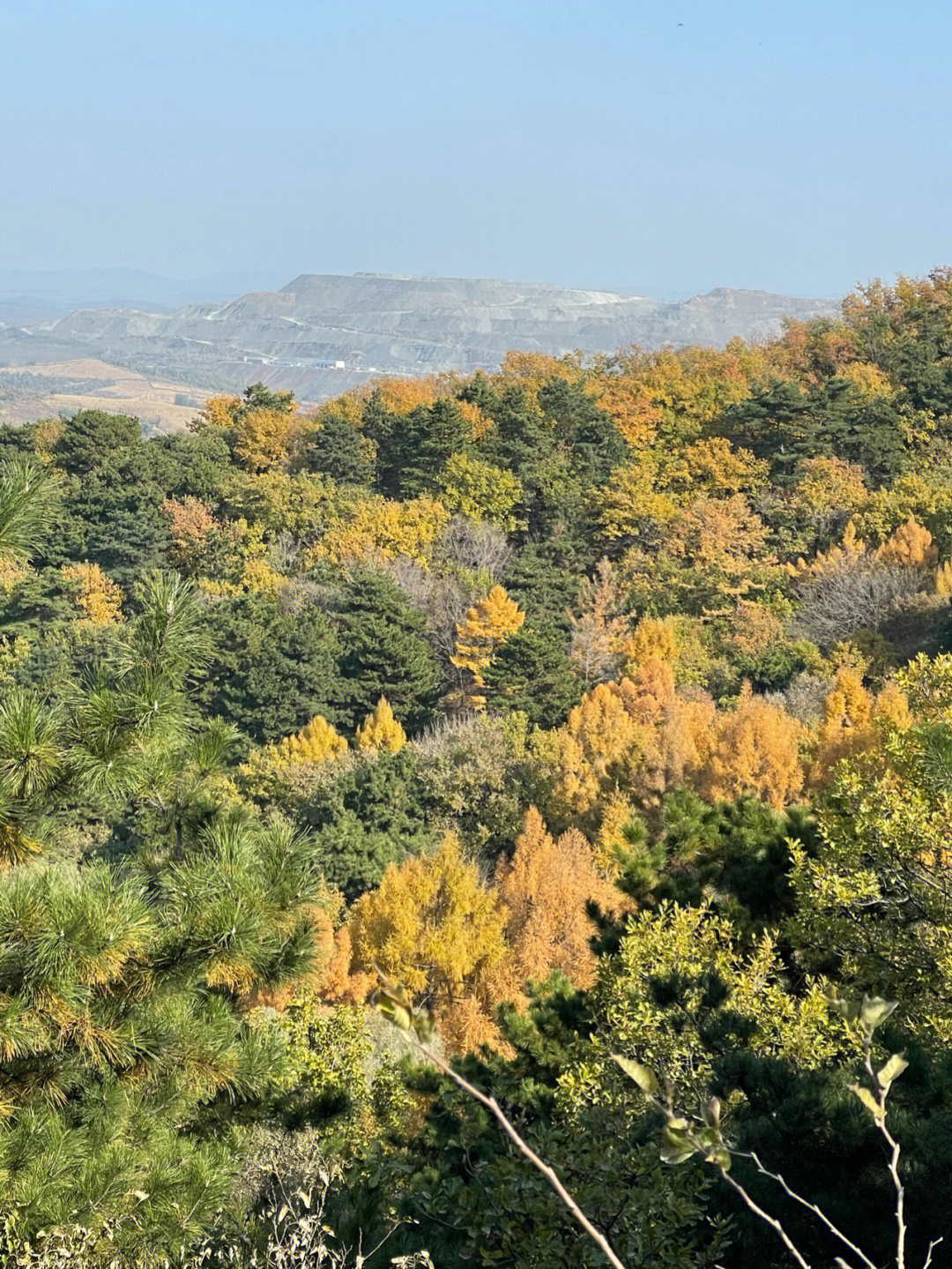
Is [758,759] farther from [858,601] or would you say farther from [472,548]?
[472,548]

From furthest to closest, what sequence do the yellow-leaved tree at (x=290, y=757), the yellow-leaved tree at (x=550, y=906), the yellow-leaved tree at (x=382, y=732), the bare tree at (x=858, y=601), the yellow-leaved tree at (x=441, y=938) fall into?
the bare tree at (x=858, y=601)
the yellow-leaved tree at (x=382, y=732)
the yellow-leaved tree at (x=290, y=757)
the yellow-leaved tree at (x=550, y=906)
the yellow-leaved tree at (x=441, y=938)

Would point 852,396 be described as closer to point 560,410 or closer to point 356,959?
point 560,410

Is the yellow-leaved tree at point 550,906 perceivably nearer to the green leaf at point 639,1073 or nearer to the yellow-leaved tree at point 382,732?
the yellow-leaved tree at point 382,732

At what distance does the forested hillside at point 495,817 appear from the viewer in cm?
490

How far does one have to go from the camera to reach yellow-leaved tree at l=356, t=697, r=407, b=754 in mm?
28766

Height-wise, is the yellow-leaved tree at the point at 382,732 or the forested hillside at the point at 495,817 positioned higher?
the forested hillside at the point at 495,817

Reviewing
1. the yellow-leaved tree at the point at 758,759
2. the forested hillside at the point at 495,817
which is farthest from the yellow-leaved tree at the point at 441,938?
the yellow-leaved tree at the point at 758,759

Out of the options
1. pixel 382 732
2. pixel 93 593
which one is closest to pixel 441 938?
pixel 382 732

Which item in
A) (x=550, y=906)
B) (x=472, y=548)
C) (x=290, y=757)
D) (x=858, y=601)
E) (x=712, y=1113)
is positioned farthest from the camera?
(x=472, y=548)

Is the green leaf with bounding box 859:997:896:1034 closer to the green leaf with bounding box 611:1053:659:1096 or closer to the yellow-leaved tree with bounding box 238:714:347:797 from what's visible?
the green leaf with bounding box 611:1053:659:1096

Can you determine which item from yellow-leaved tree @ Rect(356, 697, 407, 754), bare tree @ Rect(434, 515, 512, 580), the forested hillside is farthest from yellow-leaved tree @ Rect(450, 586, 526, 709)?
bare tree @ Rect(434, 515, 512, 580)

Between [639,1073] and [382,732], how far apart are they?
27.6 m

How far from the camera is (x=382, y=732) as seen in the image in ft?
95.5

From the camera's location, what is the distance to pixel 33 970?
5148mm
